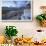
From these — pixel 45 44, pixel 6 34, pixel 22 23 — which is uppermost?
pixel 22 23

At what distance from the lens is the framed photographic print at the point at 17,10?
9.35 feet

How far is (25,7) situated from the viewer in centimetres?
287

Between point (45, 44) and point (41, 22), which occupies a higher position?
point (41, 22)

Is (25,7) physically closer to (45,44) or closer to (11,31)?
(11,31)

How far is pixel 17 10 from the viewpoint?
2865mm

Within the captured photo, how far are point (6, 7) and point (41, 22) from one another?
67 cm

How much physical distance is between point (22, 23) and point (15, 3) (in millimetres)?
377

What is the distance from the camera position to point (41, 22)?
284 cm

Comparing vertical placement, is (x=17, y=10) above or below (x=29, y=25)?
above

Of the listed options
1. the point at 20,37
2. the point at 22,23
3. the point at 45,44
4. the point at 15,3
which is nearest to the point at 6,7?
the point at 15,3

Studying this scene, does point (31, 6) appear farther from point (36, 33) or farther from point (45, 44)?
point (45, 44)

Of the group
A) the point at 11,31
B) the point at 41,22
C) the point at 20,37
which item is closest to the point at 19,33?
the point at 20,37

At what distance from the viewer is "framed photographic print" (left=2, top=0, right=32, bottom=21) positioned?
285 cm

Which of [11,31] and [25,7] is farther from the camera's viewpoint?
[25,7]
